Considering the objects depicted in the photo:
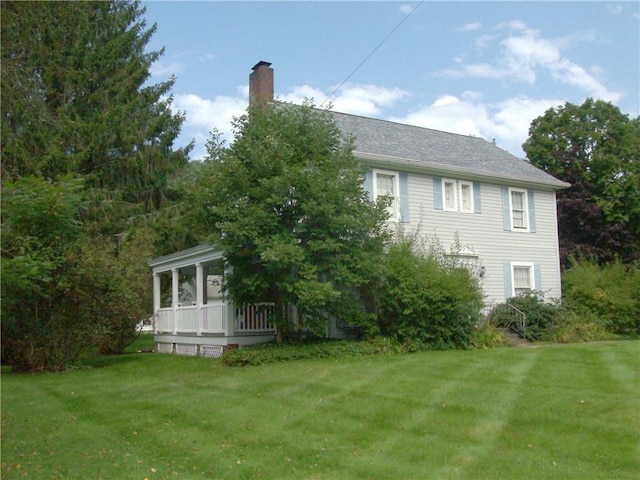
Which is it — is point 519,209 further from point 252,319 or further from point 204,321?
point 204,321

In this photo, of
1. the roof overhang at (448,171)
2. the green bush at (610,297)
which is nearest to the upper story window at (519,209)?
the roof overhang at (448,171)

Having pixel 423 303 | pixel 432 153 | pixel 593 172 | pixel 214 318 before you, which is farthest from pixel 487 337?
pixel 593 172

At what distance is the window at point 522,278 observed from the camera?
2077 centimetres

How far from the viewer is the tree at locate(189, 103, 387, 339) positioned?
44.7 ft

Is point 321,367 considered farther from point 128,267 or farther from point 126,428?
point 128,267

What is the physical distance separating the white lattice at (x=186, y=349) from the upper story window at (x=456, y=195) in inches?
343

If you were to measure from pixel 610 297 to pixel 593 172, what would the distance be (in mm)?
12814

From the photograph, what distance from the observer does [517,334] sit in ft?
59.8

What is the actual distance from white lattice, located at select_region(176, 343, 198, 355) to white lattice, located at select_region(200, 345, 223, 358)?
0.62 metres

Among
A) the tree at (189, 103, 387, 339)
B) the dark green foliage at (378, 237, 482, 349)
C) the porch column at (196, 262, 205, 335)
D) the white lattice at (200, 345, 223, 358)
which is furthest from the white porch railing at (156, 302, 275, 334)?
the dark green foliage at (378, 237, 482, 349)

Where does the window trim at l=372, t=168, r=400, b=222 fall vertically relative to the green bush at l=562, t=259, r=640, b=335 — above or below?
above

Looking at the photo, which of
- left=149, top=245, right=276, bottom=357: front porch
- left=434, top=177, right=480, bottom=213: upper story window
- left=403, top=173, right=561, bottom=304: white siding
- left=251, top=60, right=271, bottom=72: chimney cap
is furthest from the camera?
left=251, top=60, right=271, bottom=72: chimney cap

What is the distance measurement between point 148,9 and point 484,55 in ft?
70.4

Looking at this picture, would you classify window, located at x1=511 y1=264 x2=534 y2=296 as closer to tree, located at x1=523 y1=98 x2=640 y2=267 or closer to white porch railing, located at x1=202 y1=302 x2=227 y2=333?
tree, located at x1=523 y1=98 x2=640 y2=267
